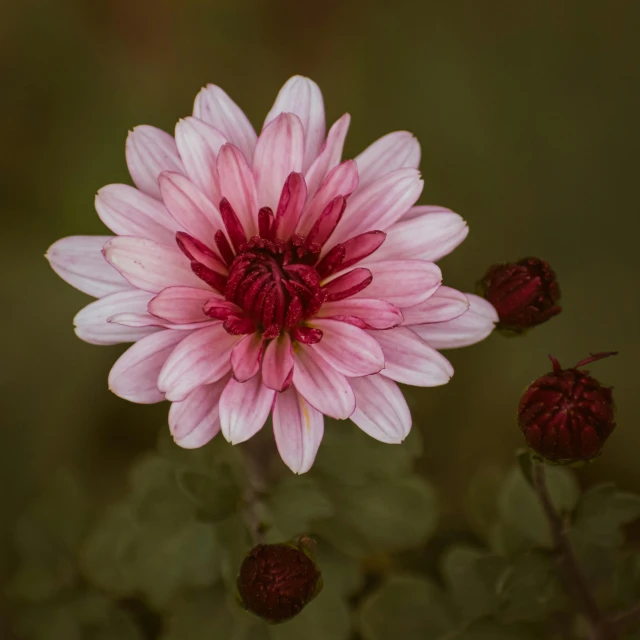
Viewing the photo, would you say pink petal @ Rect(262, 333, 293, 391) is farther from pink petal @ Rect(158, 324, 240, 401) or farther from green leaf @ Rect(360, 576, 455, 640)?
green leaf @ Rect(360, 576, 455, 640)

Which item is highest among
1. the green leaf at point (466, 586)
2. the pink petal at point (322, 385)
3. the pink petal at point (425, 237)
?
the pink petal at point (425, 237)

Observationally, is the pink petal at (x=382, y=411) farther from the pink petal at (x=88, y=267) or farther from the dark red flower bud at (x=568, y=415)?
the pink petal at (x=88, y=267)

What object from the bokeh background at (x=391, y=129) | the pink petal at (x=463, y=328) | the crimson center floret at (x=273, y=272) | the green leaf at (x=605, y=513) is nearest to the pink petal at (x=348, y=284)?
the crimson center floret at (x=273, y=272)

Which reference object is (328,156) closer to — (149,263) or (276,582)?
(149,263)

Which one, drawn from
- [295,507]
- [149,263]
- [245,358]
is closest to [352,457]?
[295,507]

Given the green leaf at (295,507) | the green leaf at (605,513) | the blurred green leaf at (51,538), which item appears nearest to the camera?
the green leaf at (605,513)

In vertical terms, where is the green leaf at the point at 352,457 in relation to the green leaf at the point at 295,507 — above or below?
above

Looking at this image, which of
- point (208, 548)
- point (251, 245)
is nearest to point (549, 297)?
point (251, 245)
